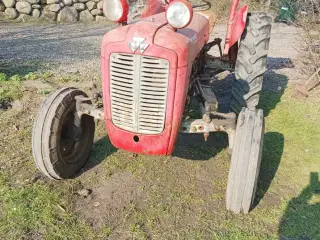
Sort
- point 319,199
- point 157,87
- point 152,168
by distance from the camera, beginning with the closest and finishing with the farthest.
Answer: point 157,87, point 319,199, point 152,168

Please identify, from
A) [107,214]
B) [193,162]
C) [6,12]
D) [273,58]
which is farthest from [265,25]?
[6,12]

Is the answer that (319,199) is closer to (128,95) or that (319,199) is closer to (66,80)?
(128,95)

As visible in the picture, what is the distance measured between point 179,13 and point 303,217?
1960 mm

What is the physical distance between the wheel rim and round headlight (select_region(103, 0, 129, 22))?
3.04 ft

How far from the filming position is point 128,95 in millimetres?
3152

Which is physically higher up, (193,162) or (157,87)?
(157,87)

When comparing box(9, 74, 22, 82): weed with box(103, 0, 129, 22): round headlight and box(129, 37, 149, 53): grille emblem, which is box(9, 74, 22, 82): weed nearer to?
box(103, 0, 129, 22): round headlight

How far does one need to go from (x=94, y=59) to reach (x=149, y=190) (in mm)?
4554

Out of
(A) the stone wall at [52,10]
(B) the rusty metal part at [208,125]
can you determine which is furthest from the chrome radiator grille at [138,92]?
(A) the stone wall at [52,10]

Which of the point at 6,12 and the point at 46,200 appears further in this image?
the point at 6,12

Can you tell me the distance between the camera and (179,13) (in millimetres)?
2945

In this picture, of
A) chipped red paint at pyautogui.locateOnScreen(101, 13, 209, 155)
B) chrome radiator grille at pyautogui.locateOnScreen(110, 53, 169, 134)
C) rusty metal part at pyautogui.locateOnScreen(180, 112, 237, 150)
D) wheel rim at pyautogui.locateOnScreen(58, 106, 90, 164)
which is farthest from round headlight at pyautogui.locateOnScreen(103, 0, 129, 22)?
rusty metal part at pyautogui.locateOnScreen(180, 112, 237, 150)

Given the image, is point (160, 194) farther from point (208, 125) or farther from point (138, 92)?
point (138, 92)

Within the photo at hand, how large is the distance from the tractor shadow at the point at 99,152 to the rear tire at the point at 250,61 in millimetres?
1516
